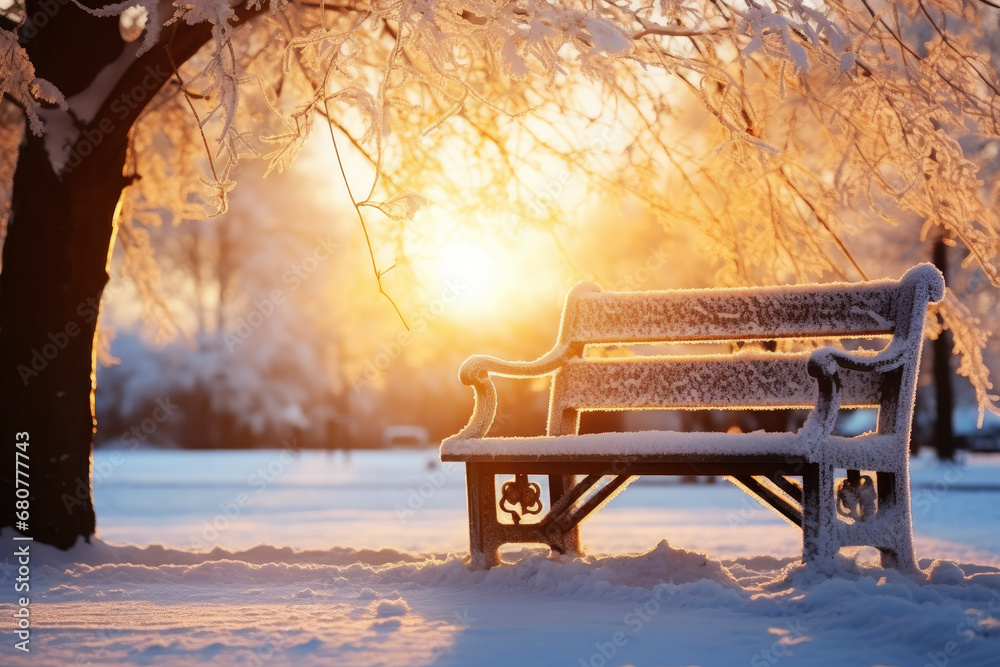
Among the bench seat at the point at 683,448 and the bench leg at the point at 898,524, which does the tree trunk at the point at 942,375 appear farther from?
the bench seat at the point at 683,448

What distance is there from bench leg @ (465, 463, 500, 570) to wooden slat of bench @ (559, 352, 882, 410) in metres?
0.64

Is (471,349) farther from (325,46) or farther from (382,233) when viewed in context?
(325,46)

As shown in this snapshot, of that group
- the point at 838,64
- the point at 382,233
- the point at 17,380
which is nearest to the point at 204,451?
the point at 382,233

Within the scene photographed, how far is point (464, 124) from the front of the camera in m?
7.50

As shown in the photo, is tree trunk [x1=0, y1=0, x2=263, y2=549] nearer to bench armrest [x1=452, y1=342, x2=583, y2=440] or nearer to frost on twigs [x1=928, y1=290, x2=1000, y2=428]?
bench armrest [x1=452, y1=342, x2=583, y2=440]

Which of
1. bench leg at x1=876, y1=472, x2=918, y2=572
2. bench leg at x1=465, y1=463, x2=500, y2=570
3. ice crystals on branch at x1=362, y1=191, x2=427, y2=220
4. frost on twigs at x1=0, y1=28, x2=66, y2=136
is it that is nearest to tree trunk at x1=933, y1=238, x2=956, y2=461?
bench leg at x1=876, y1=472, x2=918, y2=572

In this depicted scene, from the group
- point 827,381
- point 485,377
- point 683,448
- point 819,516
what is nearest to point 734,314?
point 827,381

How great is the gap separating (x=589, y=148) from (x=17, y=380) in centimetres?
401

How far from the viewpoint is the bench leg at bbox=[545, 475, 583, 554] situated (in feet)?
15.2

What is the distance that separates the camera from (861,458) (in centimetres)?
418

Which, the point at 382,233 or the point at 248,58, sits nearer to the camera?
the point at 248,58

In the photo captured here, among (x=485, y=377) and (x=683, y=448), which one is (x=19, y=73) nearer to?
(x=485, y=377)

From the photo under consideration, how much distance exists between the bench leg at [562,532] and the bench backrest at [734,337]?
0.26m

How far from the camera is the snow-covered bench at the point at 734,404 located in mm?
4090
